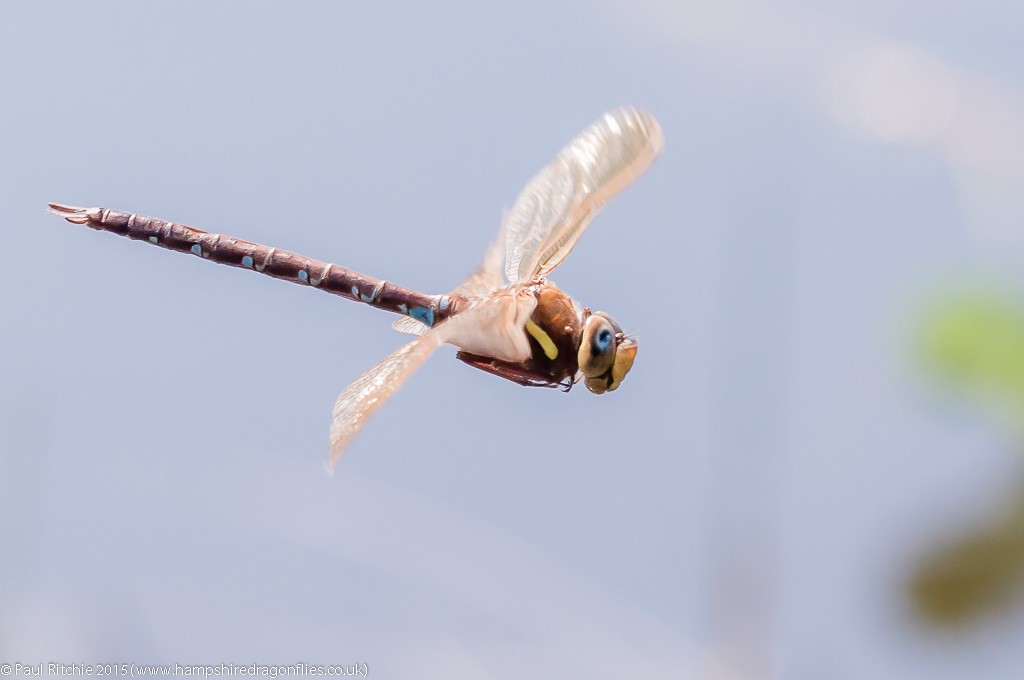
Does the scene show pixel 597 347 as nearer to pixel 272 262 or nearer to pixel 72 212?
pixel 272 262

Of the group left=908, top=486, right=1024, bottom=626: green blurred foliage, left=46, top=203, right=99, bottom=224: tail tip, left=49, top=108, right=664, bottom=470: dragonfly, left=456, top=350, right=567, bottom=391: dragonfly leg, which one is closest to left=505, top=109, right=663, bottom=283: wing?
left=49, top=108, right=664, bottom=470: dragonfly

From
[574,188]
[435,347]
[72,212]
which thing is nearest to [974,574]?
[574,188]

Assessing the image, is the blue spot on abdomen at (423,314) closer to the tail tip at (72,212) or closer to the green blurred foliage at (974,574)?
the tail tip at (72,212)

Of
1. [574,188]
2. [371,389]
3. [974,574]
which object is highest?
[574,188]

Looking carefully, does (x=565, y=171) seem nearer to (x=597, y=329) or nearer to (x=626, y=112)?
(x=626, y=112)

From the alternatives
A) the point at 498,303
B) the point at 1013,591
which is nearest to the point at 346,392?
the point at 498,303

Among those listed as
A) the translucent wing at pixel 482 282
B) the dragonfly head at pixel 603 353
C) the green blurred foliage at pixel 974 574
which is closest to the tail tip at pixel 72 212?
the translucent wing at pixel 482 282
